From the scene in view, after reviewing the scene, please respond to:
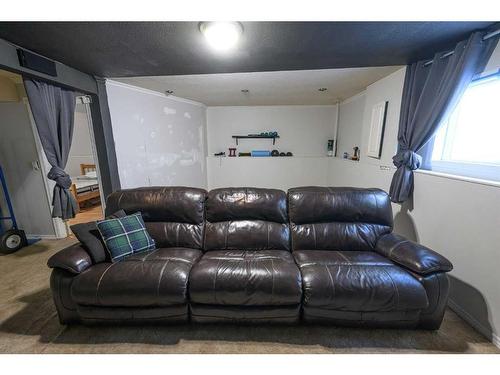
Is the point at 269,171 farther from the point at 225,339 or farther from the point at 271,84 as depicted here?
the point at 225,339

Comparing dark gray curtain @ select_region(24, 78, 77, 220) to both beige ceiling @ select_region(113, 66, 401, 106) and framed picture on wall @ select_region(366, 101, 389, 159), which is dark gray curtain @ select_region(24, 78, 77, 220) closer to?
beige ceiling @ select_region(113, 66, 401, 106)

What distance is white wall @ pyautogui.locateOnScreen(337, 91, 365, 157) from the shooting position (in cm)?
335

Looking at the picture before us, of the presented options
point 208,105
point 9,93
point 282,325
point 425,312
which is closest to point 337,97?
point 208,105

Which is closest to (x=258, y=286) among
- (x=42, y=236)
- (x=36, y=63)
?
(x=36, y=63)

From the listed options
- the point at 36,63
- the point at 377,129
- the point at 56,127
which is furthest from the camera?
the point at 377,129

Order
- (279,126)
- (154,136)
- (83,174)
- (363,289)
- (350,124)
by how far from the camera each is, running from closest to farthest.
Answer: (363,289)
(154,136)
(350,124)
(279,126)
(83,174)

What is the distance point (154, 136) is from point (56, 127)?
125 cm

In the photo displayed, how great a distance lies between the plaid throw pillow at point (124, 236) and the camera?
150cm

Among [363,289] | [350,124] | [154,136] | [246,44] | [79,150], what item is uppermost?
[246,44]

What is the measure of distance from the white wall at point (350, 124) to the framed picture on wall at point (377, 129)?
663 mm

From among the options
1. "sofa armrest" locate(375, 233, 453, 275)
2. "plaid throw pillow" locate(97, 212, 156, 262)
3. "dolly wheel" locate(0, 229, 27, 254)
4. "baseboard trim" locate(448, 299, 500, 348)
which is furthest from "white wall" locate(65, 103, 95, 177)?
"baseboard trim" locate(448, 299, 500, 348)

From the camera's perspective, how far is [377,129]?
101 inches

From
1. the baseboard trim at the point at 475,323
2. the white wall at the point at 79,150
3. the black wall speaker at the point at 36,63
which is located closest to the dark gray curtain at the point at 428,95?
the baseboard trim at the point at 475,323

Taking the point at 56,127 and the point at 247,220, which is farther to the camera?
the point at 56,127
